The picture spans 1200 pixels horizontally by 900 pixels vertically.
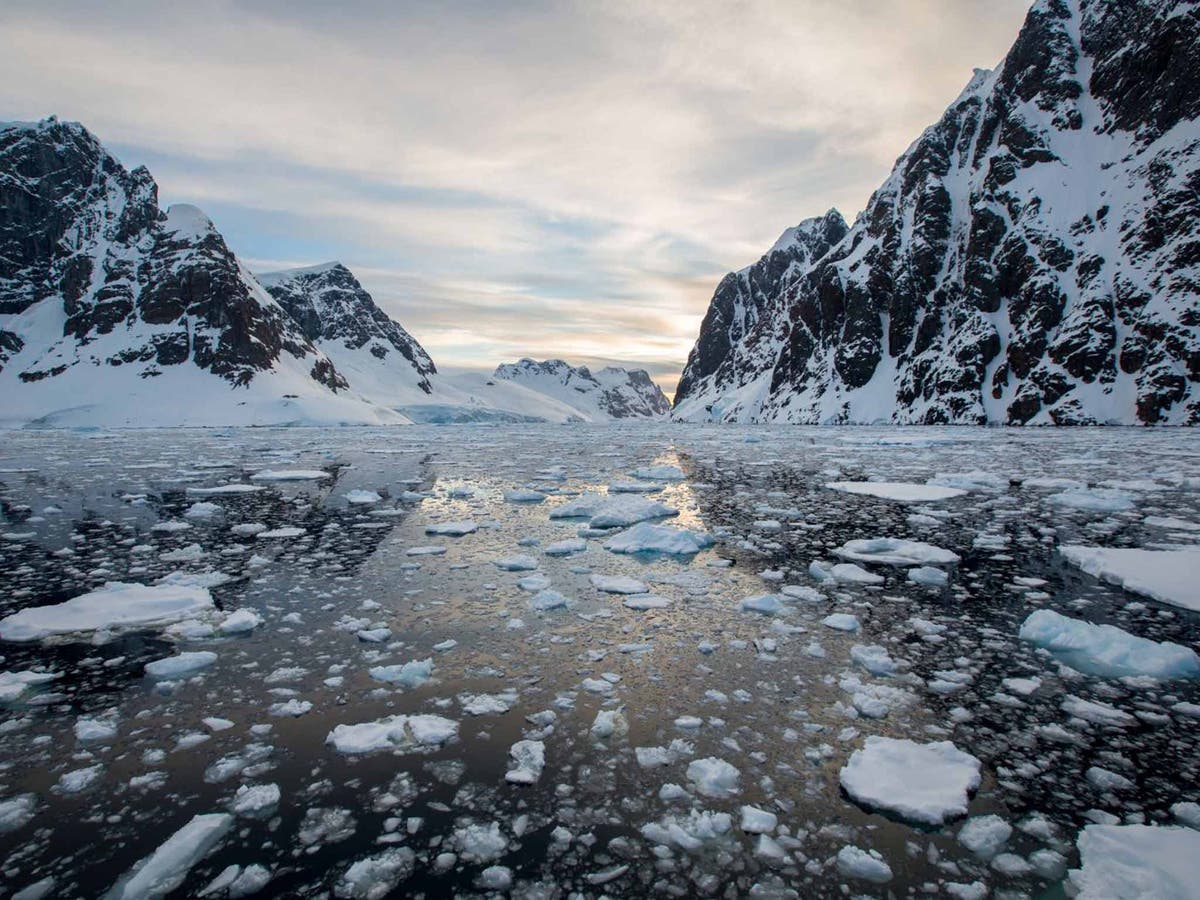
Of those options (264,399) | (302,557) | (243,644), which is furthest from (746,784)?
(264,399)

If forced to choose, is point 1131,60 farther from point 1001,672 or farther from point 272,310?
point 272,310

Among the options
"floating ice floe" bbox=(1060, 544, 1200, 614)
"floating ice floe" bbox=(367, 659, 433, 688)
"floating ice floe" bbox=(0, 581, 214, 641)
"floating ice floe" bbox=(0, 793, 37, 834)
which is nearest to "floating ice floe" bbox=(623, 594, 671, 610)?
"floating ice floe" bbox=(367, 659, 433, 688)

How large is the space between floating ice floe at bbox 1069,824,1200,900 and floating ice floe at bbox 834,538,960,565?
4766mm

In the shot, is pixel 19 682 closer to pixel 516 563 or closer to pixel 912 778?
pixel 516 563

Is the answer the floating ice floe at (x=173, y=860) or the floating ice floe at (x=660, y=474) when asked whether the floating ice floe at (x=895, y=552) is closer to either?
the floating ice floe at (x=173, y=860)

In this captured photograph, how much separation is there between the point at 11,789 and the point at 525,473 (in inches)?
611

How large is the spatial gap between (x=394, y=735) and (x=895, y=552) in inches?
256

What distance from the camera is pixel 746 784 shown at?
321 cm

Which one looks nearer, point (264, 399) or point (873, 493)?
point (873, 493)

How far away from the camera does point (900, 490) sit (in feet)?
43.5

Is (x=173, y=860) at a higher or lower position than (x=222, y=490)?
higher

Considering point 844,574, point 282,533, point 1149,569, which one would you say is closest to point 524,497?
point 282,533

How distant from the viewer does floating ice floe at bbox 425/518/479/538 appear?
30.5 ft

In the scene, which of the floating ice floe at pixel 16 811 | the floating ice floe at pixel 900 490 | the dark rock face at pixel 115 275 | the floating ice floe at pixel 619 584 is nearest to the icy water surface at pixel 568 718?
the floating ice floe at pixel 16 811
